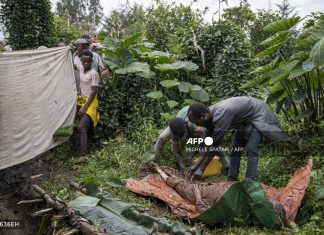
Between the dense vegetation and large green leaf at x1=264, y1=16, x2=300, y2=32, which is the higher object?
large green leaf at x1=264, y1=16, x2=300, y2=32

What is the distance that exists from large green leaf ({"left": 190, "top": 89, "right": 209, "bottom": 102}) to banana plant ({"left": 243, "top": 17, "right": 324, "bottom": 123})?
8.20ft

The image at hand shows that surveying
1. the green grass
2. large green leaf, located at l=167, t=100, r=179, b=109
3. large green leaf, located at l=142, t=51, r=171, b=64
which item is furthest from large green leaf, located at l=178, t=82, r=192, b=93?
the green grass

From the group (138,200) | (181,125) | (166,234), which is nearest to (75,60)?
(181,125)

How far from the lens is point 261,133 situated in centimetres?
498

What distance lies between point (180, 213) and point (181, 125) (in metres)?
1.33

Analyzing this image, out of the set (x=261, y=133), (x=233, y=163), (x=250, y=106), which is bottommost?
(x=233, y=163)

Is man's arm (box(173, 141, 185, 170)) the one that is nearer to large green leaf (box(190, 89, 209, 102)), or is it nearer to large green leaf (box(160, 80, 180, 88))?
large green leaf (box(160, 80, 180, 88))

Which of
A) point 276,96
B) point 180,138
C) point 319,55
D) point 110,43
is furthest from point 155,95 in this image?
point 319,55

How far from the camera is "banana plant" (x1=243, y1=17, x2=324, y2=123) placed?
485cm

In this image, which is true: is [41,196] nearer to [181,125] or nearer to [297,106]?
[181,125]

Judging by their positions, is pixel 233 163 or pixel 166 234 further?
pixel 233 163

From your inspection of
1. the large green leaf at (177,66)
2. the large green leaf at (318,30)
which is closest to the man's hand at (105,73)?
the large green leaf at (177,66)

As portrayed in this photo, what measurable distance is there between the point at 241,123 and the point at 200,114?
2.19 ft

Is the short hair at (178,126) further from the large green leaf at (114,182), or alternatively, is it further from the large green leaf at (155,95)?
the large green leaf at (155,95)
